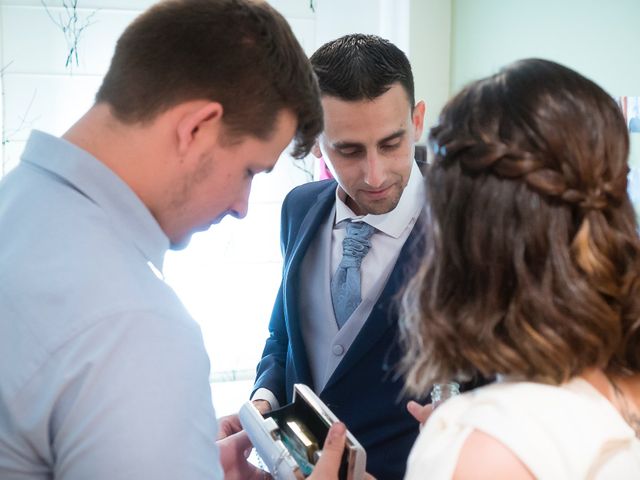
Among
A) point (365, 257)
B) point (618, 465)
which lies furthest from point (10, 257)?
point (365, 257)

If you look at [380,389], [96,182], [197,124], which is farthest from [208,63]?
[380,389]

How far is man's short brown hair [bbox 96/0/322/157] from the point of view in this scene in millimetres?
855

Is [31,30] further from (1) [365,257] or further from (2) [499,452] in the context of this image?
(2) [499,452]

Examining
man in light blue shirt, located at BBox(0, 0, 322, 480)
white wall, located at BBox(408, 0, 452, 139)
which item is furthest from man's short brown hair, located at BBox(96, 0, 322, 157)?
white wall, located at BBox(408, 0, 452, 139)

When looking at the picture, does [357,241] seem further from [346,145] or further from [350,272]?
[346,145]

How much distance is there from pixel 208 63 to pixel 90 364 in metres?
0.46

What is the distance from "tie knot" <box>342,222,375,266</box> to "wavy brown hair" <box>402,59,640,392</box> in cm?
68

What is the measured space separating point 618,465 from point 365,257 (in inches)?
33.4

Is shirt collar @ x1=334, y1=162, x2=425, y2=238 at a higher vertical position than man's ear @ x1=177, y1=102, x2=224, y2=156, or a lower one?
lower

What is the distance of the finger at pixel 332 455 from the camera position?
3.17 ft

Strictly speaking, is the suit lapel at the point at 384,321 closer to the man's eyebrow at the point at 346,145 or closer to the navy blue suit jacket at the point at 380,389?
the navy blue suit jacket at the point at 380,389

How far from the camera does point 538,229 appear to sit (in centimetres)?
68

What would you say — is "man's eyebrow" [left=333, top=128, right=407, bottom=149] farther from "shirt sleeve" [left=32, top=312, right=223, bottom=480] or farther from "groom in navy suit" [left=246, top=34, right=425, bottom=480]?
"shirt sleeve" [left=32, top=312, right=223, bottom=480]

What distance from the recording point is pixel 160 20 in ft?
2.95
